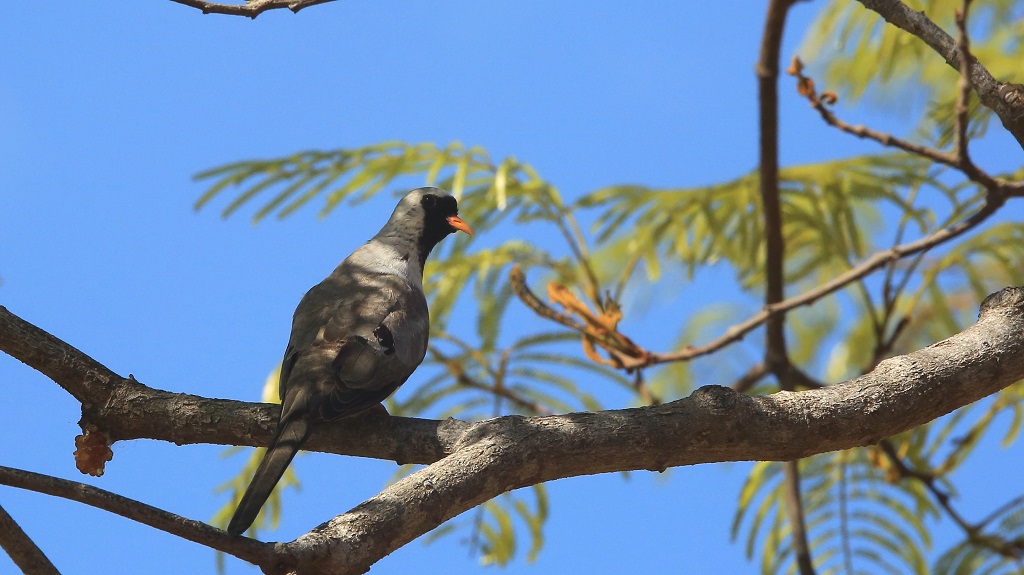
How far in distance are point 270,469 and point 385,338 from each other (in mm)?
920

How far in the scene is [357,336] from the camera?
373 cm

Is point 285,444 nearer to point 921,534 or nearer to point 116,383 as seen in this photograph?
point 116,383

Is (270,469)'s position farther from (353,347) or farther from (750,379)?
(750,379)

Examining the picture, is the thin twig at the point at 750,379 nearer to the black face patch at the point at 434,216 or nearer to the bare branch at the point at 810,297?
the bare branch at the point at 810,297

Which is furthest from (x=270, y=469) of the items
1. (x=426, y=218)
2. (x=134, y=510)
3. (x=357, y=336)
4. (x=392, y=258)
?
(x=426, y=218)

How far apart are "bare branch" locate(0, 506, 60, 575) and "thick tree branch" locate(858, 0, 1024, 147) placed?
2904 millimetres

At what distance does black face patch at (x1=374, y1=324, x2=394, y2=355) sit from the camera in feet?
12.3

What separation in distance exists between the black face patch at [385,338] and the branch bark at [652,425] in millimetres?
540

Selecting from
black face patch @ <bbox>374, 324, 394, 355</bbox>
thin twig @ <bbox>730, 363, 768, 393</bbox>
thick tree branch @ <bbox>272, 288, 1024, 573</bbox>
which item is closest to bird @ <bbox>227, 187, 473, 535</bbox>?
black face patch @ <bbox>374, 324, 394, 355</bbox>

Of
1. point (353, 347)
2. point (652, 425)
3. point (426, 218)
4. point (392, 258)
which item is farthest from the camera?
point (426, 218)

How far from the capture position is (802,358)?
8.75 m

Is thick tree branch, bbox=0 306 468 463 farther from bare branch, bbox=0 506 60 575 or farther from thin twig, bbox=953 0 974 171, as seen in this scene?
thin twig, bbox=953 0 974 171

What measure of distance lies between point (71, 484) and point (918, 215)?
4.39 metres

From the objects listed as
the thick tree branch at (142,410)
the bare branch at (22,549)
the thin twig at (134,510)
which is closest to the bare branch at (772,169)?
the thick tree branch at (142,410)
